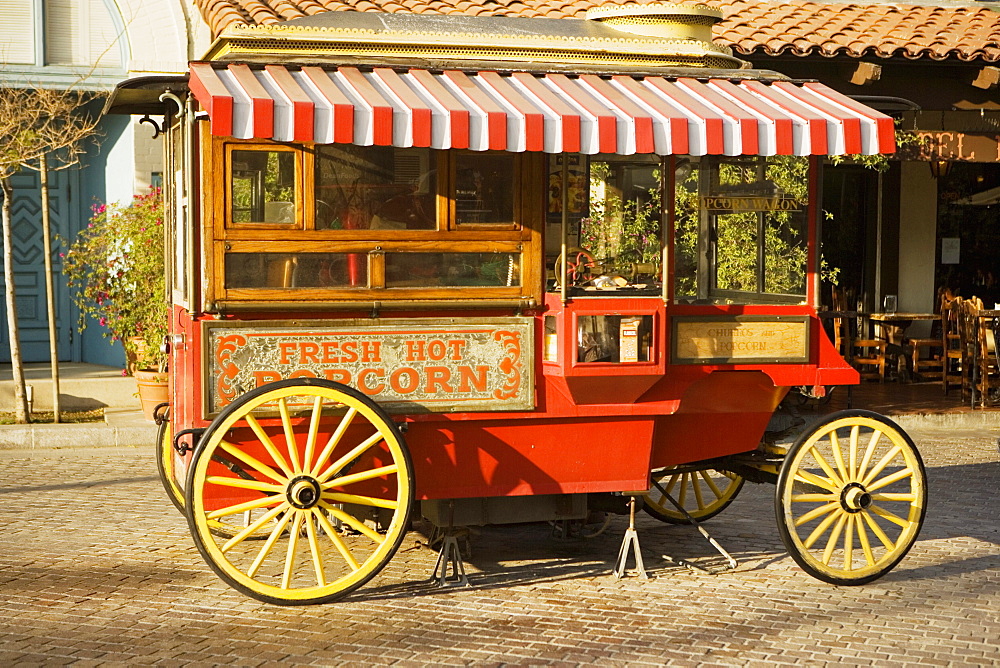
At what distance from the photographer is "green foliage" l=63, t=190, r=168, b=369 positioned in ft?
35.5

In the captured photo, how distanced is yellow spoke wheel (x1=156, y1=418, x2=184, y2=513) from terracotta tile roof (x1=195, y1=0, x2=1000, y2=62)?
4.76 metres

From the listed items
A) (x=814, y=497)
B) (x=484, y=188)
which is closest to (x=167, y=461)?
(x=484, y=188)

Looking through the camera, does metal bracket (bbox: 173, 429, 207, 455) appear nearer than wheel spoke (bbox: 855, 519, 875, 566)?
Yes

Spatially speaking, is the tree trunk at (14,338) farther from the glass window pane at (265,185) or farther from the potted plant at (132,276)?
the glass window pane at (265,185)

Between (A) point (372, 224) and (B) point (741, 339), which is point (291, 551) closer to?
(A) point (372, 224)

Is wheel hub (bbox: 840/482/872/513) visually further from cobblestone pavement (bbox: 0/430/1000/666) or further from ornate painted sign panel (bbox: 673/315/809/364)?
ornate painted sign panel (bbox: 673/315/809/364)

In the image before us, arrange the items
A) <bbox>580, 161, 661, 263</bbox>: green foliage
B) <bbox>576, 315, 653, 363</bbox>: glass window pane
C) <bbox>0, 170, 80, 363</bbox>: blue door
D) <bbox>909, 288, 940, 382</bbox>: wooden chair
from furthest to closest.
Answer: <bbox>909, 288, 940, 382</bbox>: wooden chair < <bbox>0, 170, 80, 363</bbox>: blue door < <bbox>580, 161, 661, 263</bbox>: green foliage < <bbox>576, 315, 653, 363</bbox>: glass window pane

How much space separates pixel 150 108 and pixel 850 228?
9.80 metres

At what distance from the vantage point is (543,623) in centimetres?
525

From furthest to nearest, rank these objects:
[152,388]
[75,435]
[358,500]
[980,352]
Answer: [980,352], [152,388], [75,435], [358,500]

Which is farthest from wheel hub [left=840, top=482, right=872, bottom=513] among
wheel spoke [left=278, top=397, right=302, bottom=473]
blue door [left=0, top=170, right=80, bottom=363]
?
blue door [left=0, top=170, right=80, bottom=363]

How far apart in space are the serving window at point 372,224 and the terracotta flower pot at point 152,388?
4.72m

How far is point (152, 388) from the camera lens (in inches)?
394

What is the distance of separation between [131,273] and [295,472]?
20.2ft
